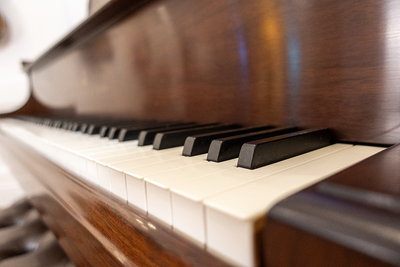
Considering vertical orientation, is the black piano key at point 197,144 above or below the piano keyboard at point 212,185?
above

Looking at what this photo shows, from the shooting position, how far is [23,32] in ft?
11.6

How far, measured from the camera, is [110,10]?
3.36 ft

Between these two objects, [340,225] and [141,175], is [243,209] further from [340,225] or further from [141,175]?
[141,175]

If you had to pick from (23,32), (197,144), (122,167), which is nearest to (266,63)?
(197,144)

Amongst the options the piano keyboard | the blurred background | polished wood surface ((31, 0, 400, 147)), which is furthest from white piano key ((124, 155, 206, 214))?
the blurred background

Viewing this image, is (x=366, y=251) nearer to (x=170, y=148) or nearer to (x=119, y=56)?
(x=170, y=148)

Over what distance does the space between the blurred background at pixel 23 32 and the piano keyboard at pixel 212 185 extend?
3361 mm

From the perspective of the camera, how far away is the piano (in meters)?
0.22

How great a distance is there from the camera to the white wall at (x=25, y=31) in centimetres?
344

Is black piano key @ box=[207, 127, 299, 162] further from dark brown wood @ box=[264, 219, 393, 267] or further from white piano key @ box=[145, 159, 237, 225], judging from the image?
dark brown wood @ box=[264, 219, 393, 267]

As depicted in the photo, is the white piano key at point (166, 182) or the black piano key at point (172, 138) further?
the black piano key at point (172, 138)

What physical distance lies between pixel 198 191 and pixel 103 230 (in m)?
0.31

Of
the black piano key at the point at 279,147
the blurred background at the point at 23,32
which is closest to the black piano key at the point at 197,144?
the black piano key at the point at 279,147

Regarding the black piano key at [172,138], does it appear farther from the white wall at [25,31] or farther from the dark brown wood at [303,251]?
the white wall at [25,31]
